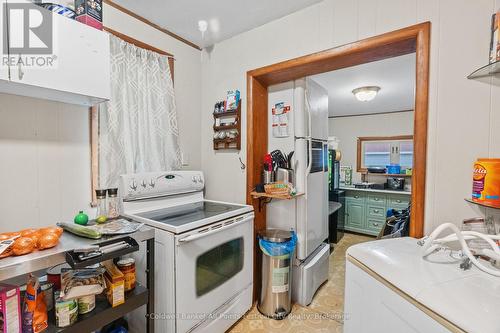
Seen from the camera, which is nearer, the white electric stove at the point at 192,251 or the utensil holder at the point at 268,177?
the white electric stove at the point at 192,251

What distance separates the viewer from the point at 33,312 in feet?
3.16

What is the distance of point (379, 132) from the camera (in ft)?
15.4

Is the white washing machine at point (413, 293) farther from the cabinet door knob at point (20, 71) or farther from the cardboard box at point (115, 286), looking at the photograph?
the cabinet door knob at point (20, 71)

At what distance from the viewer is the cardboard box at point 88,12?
132 centimetres

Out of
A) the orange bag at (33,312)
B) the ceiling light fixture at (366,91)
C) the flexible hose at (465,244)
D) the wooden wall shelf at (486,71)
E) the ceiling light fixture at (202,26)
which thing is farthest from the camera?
the ceiling light fixture at (366,91)

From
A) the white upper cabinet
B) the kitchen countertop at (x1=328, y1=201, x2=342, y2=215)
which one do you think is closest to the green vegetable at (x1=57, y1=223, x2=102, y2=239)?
the white upper cabinet

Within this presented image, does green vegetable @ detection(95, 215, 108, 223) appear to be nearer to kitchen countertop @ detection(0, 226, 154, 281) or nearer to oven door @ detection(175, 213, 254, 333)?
kitchen countertop @ detection(0, 226, 154, 281)

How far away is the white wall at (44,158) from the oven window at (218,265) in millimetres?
910

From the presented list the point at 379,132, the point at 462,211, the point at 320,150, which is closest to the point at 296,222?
the point at 320,150

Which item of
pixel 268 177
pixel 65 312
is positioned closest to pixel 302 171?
pixel 268 177

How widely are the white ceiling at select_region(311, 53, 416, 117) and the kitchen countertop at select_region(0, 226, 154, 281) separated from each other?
2.73 meters

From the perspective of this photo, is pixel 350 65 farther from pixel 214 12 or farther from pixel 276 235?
pixel 276 235

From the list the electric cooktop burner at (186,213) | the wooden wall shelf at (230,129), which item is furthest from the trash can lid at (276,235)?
the wooden wall shelf at (230,129)

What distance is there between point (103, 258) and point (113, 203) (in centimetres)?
57
